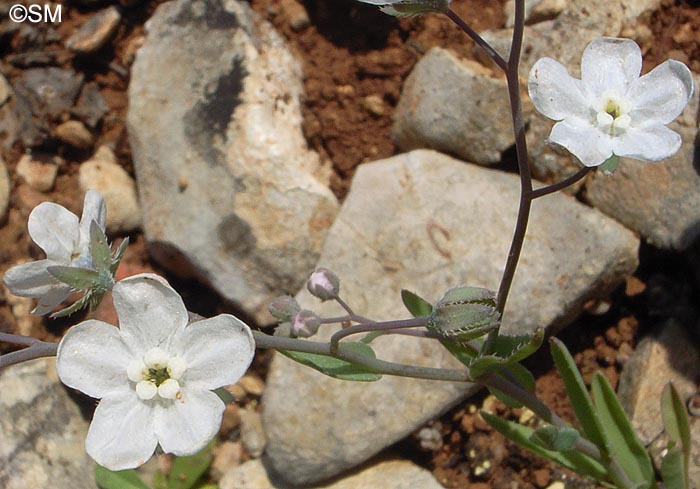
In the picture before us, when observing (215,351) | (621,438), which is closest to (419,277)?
(621,438)

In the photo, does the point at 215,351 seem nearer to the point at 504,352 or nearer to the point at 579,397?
the point at 504,352

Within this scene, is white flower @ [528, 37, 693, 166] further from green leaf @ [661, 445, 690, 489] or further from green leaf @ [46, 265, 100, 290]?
green leaf @ [46, 265, 100, 290]

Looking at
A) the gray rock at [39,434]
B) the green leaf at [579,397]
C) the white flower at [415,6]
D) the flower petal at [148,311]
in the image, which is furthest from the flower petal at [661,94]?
the gray rock at [39,434]

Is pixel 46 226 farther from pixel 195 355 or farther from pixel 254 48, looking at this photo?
pixel 254 48

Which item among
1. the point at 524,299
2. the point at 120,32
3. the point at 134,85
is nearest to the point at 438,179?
the point at 524,299

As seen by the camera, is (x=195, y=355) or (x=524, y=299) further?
(x=524, y=299)
